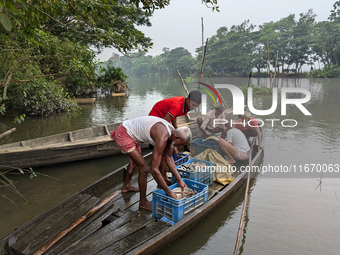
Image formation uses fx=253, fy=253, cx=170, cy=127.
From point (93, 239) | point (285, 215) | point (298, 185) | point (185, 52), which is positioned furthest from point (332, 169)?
point (185, 52)

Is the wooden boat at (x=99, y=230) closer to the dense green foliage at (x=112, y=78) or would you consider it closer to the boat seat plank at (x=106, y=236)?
the boat seat plank at (x=106, y=236)

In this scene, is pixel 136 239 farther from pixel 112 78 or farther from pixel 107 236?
pixel 112 78

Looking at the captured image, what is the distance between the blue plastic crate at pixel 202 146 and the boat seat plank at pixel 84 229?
2271mm

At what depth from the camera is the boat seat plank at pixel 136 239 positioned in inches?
103

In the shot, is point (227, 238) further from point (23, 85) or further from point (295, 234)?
point (23, 85)

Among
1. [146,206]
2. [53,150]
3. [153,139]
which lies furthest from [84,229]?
[53,150]

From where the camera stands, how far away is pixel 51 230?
285 centimetres

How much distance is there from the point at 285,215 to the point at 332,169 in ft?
9.10

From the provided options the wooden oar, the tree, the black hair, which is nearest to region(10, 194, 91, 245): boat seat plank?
the wooden oar

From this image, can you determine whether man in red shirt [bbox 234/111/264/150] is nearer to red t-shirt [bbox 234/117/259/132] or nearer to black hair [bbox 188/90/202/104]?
red t-shirt [bbox 234/117/259/132]

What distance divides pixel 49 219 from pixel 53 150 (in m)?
2.77

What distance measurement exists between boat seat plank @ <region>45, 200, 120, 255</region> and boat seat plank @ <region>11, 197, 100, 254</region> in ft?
0.36

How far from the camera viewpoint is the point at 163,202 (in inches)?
125

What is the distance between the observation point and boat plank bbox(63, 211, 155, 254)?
2.61 meters
